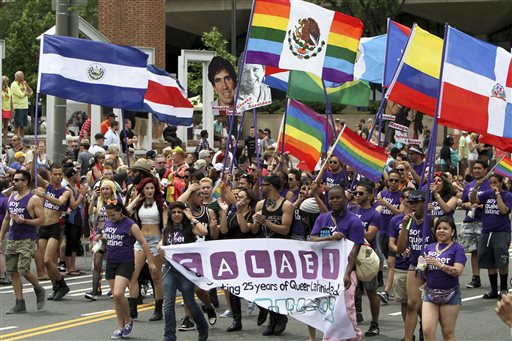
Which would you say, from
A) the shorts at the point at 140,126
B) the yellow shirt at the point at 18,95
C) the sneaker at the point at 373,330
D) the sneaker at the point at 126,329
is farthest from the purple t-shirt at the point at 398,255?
the shorts at the point at 140,126

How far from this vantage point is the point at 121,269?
42.3 ft

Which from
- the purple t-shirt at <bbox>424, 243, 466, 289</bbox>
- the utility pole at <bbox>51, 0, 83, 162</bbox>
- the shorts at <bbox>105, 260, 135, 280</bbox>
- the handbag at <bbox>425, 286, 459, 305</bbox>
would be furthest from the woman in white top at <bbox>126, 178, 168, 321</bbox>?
the utility pole at <bbox>51, 0, 83, 162</bbox>

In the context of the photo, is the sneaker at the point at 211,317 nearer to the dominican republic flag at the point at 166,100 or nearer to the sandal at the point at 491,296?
the sandal at the point at 491,296

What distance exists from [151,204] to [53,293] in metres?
2.52

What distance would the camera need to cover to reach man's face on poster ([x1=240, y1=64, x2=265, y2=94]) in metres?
18.6

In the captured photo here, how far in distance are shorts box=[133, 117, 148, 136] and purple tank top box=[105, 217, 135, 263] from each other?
16.2 m

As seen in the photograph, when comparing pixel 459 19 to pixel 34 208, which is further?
pixel 459 19

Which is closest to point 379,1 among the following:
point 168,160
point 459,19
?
point 459,19

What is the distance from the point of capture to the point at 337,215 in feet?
38.4

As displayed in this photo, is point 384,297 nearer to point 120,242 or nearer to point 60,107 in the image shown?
point 120,242

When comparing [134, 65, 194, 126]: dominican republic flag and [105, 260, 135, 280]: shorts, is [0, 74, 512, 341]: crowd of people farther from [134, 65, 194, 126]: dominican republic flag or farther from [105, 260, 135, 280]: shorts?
[134, 65, 194, 126]: dominican republic flag

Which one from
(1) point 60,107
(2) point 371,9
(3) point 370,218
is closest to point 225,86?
(1) point 60,107

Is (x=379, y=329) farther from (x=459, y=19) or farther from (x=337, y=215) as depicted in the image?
(x=459, y=19)

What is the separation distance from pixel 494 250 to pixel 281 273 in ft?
17.2
